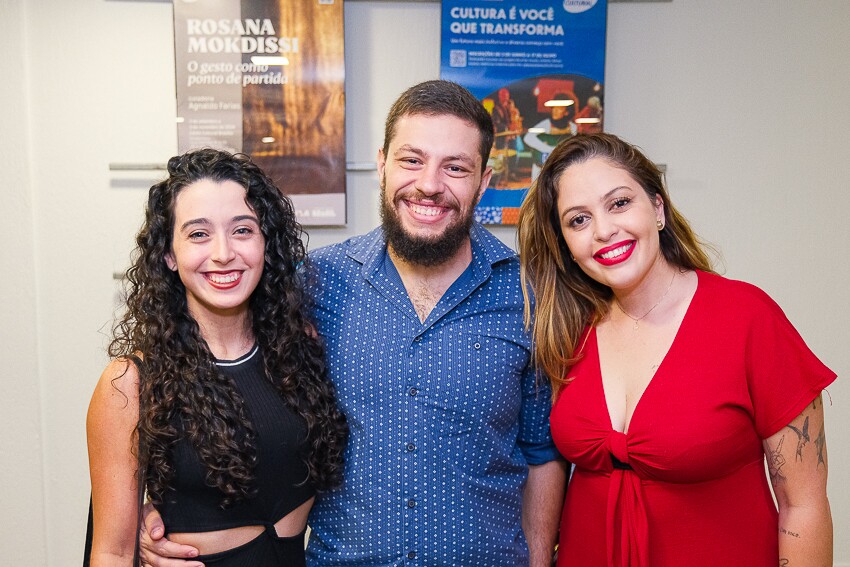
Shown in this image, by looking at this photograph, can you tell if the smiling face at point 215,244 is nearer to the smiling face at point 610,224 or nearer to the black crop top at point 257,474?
the black crop top at point 257,474

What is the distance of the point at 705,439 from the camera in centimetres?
143

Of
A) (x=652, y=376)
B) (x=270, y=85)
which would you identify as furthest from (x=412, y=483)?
(x=270, y=85)

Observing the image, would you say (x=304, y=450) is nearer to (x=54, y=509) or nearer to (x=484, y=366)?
(x=484, y=366)

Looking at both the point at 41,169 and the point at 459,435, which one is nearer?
the point at 459,435

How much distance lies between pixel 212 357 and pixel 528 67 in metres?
1.82

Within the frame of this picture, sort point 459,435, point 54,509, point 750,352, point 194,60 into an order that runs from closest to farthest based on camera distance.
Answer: point 750,352 → point 459,435 → point 194,60 → point 54,509

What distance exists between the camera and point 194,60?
265cm

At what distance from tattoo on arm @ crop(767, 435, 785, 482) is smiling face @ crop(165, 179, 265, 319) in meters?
1.20

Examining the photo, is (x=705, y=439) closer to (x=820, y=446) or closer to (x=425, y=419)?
(x=820, y=446)

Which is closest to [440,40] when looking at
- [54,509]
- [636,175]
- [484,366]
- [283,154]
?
[283,154]

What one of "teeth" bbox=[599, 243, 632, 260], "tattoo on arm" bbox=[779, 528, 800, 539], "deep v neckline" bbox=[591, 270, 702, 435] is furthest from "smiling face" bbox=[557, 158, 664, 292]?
"tattoo on arm" bbox=[779, 528, 800, 539]

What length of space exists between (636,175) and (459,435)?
0.74 m

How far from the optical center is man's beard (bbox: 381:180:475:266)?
1.63m

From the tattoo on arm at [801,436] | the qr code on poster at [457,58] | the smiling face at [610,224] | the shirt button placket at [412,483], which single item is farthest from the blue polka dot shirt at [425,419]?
the qr code on poster at [457,58]
